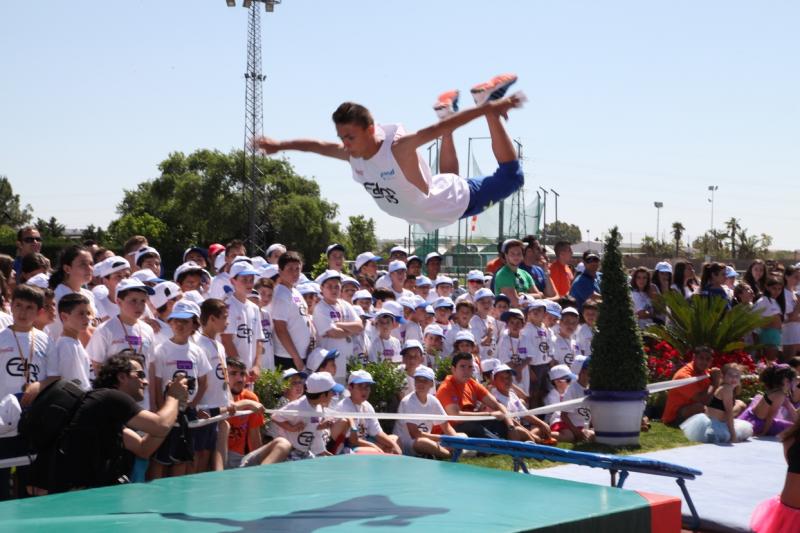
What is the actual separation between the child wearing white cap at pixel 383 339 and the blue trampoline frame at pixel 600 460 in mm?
2124

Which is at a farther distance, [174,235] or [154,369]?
[174,235]

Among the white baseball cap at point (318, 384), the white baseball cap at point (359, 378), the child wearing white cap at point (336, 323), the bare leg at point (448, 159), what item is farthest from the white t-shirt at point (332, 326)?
the bare leg at point (448, 159)

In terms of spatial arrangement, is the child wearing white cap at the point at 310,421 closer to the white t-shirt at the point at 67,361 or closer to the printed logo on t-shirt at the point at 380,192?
the white t-shirt at the point at 67,361

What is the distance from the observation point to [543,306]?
10789 millimetres

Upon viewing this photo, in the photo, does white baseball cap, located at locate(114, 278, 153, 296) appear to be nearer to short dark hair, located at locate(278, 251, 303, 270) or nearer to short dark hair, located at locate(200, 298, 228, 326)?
short dark hair, located at locate(200, 298, 228, 326)

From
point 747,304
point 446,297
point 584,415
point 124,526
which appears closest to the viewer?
point 124,526

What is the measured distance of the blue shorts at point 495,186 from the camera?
253 inches

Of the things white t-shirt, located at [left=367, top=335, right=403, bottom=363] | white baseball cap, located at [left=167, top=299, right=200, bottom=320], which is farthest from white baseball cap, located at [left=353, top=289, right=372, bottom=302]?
white baseball cap, located at [left=167, top=299, right=200, bottom=320]

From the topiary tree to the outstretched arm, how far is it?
4.77m

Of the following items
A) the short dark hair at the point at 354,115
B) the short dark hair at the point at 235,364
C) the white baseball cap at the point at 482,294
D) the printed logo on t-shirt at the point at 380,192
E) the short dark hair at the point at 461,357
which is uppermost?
the short dark hair at the point at 354,115

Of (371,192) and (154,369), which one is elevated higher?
(371,192)

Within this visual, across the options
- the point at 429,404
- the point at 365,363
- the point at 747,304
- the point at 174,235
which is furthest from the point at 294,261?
the point at 174,235

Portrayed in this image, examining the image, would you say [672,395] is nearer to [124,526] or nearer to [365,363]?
[365,363]

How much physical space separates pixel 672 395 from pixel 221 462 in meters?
Answer: 6.28
